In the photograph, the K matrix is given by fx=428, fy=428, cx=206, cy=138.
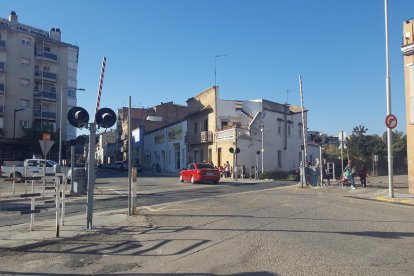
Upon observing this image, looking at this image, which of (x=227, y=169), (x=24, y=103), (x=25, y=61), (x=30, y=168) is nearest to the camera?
(x=30, y=168)

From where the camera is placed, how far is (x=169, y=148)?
64.0 metres

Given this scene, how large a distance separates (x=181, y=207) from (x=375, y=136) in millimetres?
52258

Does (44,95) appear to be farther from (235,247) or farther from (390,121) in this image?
(235,247)

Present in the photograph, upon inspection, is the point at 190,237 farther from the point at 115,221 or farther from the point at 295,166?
the point at 295,166

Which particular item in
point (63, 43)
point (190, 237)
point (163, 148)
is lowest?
point (190, 237)

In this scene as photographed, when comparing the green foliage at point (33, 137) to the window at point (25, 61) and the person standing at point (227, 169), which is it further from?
the person standing at point (227, 169)

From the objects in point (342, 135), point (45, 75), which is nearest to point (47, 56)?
point (45, 75)

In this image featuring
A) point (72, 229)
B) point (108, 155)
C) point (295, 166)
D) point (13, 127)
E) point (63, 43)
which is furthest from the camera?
point (108, 155)

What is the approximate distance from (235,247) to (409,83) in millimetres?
14927

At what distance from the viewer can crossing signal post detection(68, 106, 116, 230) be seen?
33.2 ft

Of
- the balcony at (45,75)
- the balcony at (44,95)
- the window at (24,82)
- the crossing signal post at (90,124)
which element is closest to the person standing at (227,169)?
the balcony at (44,95)

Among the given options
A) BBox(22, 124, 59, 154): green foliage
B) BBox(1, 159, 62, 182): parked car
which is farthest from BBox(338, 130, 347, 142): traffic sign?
BBox(22, 124, 59, 154): green foliage

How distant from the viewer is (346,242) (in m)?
8.23

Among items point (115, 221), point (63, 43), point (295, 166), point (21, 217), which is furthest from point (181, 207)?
point (63, 43)
